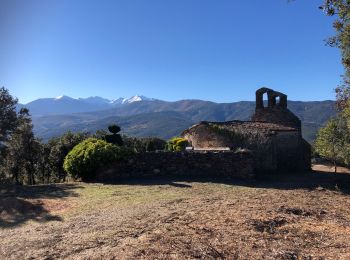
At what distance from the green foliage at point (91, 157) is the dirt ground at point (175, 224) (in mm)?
3627

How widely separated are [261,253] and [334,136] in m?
22.8

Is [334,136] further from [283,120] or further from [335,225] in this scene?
[335,225]

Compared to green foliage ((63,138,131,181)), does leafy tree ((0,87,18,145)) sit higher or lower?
higher

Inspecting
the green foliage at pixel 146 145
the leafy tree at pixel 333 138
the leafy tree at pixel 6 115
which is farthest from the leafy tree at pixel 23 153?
the leafy tree at pixel 333 138

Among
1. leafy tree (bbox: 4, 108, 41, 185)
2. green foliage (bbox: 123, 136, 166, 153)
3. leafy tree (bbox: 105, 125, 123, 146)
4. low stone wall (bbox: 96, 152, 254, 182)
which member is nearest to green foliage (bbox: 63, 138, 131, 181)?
low stone wall (bbox: 96, 152, 254, 182)

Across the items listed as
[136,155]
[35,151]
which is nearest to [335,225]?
[136,155]

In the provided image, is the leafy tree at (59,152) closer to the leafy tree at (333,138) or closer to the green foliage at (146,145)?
the green foliage at (146,145)

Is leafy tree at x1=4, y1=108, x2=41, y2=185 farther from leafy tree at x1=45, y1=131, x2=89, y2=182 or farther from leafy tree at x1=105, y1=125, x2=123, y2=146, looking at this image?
leafy tree at x1=105, y1=125, x2=123, y2=146

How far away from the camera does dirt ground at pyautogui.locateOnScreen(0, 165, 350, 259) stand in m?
7.97

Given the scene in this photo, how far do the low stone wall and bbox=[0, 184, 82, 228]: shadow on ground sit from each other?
10.7 feet

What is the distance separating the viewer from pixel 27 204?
13.4 meters

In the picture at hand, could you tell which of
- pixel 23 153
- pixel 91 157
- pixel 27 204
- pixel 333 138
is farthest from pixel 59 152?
pixel 333 138

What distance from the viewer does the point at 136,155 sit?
21297 millimetres

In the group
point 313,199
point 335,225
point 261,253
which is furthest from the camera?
point 313,199
